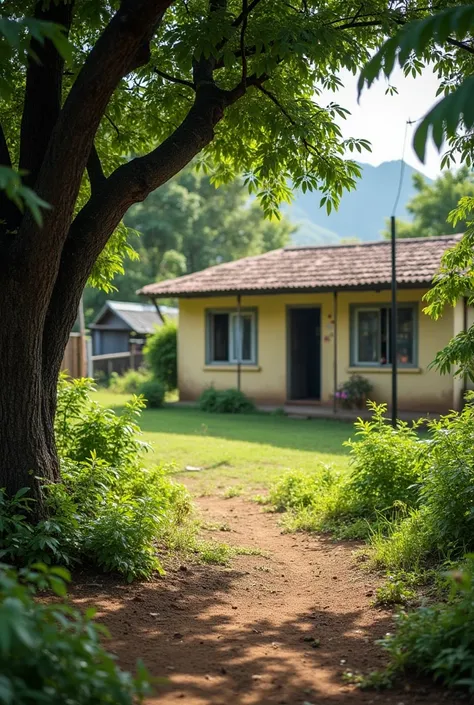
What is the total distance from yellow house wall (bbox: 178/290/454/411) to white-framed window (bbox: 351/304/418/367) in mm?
196

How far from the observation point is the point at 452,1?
7.06 meters

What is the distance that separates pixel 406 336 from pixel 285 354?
347cm

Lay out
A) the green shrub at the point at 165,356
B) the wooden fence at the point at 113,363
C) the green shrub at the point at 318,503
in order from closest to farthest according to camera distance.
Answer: the green shrub at the point at 318,503
the green shrub at the point at 165,356
the wooden fence at the point at 113,363

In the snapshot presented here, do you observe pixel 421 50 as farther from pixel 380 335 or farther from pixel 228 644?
pixel 380 335

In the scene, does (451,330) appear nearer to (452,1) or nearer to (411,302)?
(411,302)

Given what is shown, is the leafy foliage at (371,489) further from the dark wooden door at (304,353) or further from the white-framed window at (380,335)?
the dark wooden door at (304,353)

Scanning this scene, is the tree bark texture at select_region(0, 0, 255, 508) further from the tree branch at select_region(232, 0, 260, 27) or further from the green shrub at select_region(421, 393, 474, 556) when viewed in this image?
the green shrub at select_region(421, 393, 474, 556)

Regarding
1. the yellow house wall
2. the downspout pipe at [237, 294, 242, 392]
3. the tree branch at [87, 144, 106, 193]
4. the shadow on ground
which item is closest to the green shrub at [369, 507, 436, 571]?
the shadow on ground

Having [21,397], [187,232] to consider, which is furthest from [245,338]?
[187,232]

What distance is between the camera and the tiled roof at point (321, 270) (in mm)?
18547

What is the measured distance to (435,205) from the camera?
4031cm

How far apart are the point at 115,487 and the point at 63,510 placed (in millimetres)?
1432

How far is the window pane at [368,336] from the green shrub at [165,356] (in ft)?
21.6

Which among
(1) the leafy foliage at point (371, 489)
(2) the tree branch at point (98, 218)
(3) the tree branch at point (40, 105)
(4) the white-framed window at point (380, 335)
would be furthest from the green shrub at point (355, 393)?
(3) the tree branch at point (40, 105)
